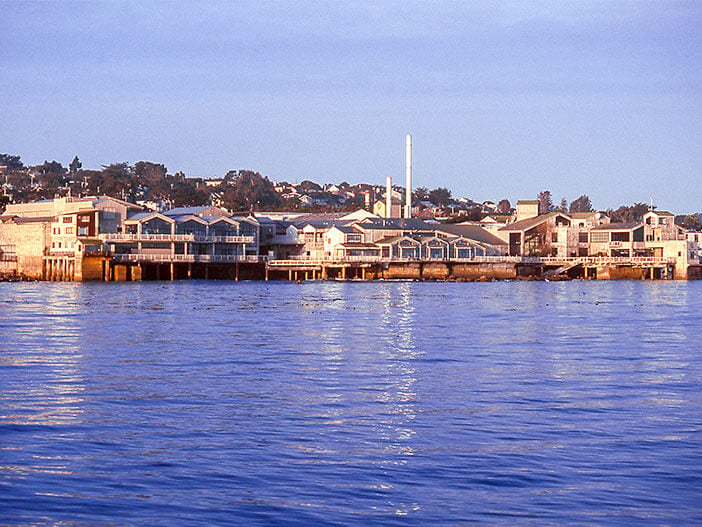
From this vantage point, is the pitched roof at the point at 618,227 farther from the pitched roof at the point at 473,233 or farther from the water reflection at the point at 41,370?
the water reflection at the point at 41,370

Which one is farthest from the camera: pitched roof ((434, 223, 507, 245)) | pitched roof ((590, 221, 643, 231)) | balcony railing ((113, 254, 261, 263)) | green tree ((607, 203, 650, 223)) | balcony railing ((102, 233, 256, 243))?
green tree ((607, 203, 650, 223))

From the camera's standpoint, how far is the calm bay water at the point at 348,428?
45.2 feet

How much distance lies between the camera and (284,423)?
19047 millimetres

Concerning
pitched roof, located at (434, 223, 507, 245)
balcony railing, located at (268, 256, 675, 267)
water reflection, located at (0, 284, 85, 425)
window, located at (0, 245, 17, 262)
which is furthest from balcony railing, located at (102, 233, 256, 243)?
water reflection, located at (0, 284, 85, 425)

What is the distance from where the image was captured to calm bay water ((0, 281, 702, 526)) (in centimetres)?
1377

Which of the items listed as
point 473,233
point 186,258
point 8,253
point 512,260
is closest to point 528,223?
point 473,233

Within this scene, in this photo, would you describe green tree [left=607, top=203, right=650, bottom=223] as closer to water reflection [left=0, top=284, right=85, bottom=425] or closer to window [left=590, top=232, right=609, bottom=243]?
window [left=590, top=232, right=609, bottom=243]

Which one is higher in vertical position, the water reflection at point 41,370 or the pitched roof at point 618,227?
the pitched roof at point 618,227

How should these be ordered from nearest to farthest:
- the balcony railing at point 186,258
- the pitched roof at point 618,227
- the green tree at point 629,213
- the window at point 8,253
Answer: the balcony railing at point 186,258
the window at point 8,253
the pitched roof at point 618,227
the green tree at point 629,213

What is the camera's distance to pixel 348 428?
18641mm

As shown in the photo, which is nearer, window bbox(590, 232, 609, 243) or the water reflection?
the water reflection

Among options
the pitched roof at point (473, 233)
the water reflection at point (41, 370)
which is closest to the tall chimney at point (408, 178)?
the pitched roof at point (473, 233)

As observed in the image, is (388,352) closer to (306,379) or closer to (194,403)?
(306,379)

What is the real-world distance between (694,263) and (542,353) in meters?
95.9
